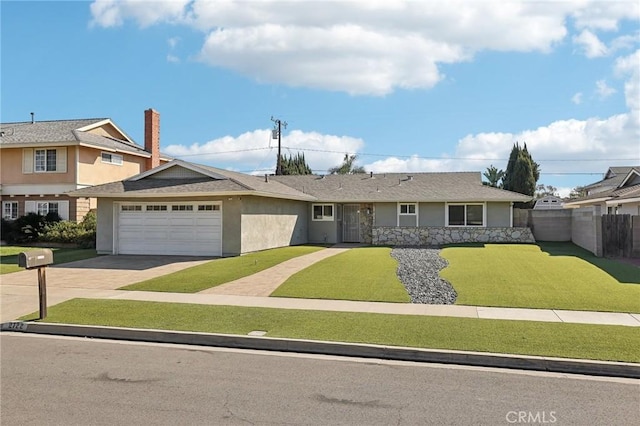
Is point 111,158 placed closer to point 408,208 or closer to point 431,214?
point 408,208

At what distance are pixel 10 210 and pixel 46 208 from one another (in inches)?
106

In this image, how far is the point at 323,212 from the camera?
29.5m

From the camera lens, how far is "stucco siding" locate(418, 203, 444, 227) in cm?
2777

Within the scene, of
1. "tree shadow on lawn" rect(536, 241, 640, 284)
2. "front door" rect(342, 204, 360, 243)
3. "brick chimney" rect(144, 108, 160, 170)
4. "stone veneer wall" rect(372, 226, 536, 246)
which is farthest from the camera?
"brick chimney" rect(144, 108, 160, 170)

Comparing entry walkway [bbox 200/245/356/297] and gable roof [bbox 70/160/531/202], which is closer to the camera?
entry walkway [bbox 200/245/356/297]

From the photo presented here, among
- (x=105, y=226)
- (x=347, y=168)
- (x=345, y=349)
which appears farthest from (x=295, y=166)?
(x=345, y=349)

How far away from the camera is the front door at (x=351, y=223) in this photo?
29312 mm

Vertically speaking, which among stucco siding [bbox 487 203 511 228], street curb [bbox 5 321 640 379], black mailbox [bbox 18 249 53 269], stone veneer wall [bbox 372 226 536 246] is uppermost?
stucco siding [bbox 487 203 511 228]

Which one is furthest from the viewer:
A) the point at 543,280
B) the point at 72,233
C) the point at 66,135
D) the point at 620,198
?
the point at 66,135

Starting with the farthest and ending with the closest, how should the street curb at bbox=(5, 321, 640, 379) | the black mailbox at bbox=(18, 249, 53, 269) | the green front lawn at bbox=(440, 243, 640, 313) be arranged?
1. the green front lawn at bbox=(440, 243, 640, 313)
2. the black mailbox at bbox=(18, 249, 53, 269)
3. the street curb at bbox=(5, 321, 640, 379)

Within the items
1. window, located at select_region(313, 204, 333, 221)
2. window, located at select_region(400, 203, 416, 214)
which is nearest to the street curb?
window, located at select_region(313, 204, 333, 221)

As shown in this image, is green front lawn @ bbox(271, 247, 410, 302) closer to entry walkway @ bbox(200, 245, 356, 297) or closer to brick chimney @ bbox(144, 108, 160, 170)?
entry walkway @ bbox(200, 245, 356, 297)

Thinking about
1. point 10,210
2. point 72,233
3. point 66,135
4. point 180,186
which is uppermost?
point 66,135

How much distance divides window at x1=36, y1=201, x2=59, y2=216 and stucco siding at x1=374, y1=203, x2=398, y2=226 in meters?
17.9
